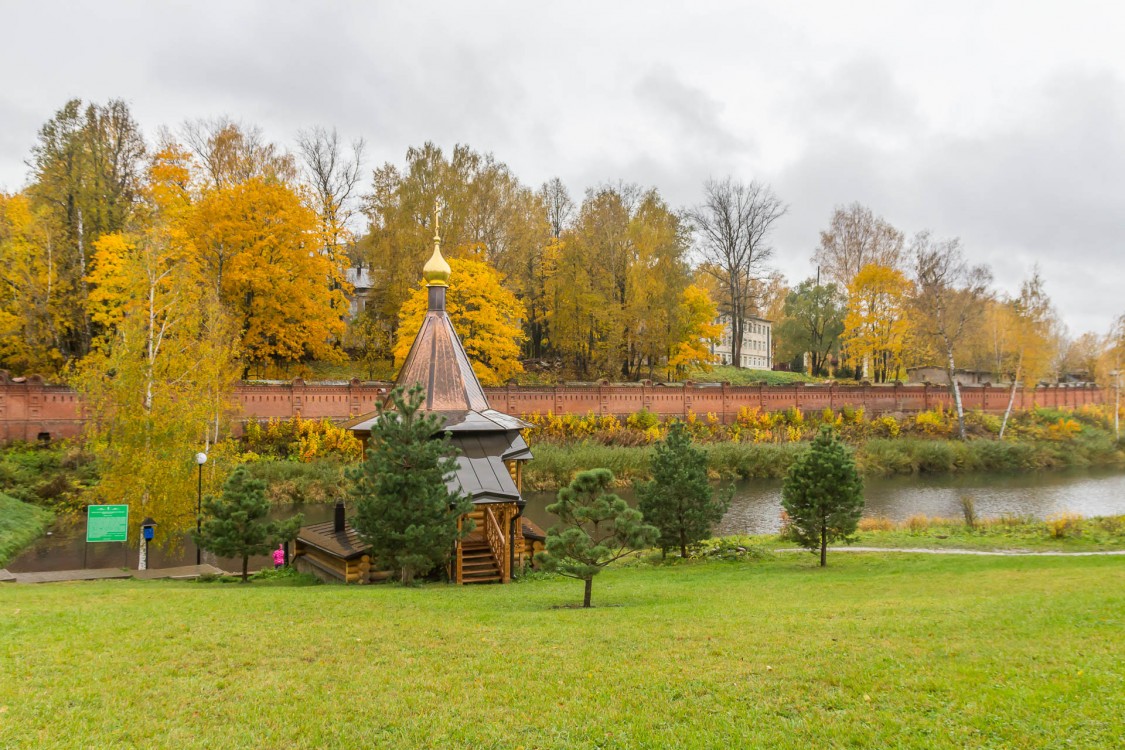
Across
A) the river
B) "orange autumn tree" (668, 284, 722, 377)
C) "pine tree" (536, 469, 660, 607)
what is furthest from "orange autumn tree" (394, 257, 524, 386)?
"pine tree" (536, 469, 660, 607)

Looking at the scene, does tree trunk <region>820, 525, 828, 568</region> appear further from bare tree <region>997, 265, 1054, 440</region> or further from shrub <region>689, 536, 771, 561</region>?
bare tree <region>997, 265, 1054, 440</region>

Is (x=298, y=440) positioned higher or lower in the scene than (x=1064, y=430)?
lower

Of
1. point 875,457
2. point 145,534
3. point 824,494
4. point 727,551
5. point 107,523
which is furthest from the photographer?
point 875,457

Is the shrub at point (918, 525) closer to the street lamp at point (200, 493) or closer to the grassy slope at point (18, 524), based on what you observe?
the street lamp at point (200, 493)

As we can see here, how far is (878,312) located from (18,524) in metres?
46.7

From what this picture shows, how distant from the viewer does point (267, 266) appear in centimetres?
3431

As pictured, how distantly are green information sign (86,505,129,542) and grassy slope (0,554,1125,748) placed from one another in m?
4.01

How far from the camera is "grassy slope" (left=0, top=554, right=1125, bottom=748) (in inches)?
239

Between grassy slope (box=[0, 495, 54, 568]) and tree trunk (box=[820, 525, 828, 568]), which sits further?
grassy slope (box=[0, 495, 54, 568])

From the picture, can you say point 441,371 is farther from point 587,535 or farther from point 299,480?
point 299,480

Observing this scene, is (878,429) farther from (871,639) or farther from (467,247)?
(871,639)

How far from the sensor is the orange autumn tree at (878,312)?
48.4 meters

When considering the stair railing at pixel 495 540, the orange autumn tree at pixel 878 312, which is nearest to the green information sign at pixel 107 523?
the stair railing at pixel 495 540

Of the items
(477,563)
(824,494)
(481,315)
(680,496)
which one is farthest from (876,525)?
(481,315)
